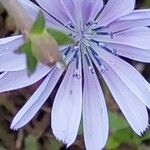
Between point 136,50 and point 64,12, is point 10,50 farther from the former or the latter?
point 136,50

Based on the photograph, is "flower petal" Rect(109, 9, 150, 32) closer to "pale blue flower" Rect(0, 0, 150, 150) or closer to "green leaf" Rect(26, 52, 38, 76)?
"pale blue flower" Rect(0, 0, 150, 150)

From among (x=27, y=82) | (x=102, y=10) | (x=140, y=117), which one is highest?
(x=102, y=10)

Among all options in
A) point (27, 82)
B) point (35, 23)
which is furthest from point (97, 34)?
A: point (35, 23)

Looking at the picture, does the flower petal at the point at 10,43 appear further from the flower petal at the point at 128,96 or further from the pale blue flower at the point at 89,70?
the flower petal at the point at 128,96

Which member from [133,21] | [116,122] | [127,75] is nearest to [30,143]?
[116,122]

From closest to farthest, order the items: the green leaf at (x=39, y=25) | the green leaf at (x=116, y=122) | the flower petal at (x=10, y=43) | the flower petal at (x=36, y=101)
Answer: the green leaf at (x=39, y=25), the flower petal at (x=10, y=43), the flower petal at (x=36, y=101), the green leaf at (x=116, y=122)

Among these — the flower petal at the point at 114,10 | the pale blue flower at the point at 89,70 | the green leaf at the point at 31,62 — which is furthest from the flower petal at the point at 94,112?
the green leaf at the point at 31,62

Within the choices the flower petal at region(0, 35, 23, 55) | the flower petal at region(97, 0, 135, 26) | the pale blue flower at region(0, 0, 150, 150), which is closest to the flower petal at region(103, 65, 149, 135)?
the pale blue flower at region(0, 0, 150, 150)
